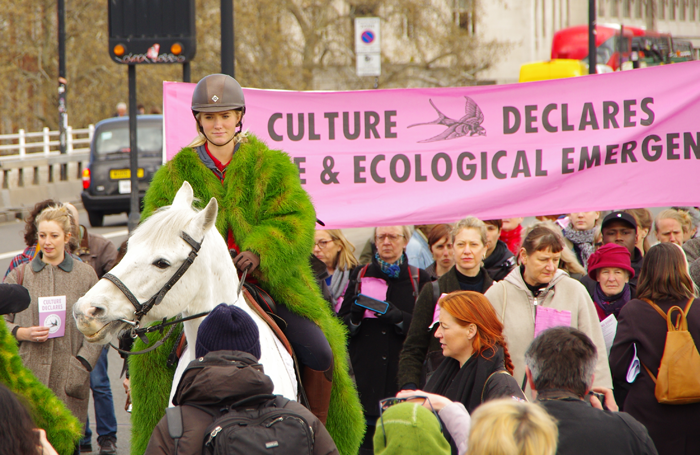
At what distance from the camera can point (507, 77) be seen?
1978 inches

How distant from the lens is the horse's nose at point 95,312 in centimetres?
384

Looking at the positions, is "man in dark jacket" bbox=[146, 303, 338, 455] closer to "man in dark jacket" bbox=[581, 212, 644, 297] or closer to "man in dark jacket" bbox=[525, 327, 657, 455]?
"man in dark jacket" bbox=[525, 327, 657, 455]

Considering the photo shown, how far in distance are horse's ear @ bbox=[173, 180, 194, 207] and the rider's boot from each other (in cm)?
107

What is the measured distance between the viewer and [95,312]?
3.86 m

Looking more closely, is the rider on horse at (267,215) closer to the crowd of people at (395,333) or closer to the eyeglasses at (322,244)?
the crowd of people at (395,333)

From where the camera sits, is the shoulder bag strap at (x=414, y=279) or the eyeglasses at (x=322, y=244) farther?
the eyeglasses at (x=322, y=244)

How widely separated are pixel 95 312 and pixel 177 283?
1.33 feet

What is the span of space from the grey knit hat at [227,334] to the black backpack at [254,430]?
270mm

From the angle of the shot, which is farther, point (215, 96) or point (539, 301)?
point (539, 301)

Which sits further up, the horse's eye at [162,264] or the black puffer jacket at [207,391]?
the horse's eye at [162,264]

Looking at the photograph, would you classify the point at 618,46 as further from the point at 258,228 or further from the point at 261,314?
the point at 261,314

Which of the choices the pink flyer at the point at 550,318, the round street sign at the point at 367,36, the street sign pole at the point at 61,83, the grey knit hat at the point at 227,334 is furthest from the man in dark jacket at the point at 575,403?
the street sign pole at the point at 61,83

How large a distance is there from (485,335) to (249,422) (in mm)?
1627

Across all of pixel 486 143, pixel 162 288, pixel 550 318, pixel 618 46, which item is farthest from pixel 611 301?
pixel 618 46
